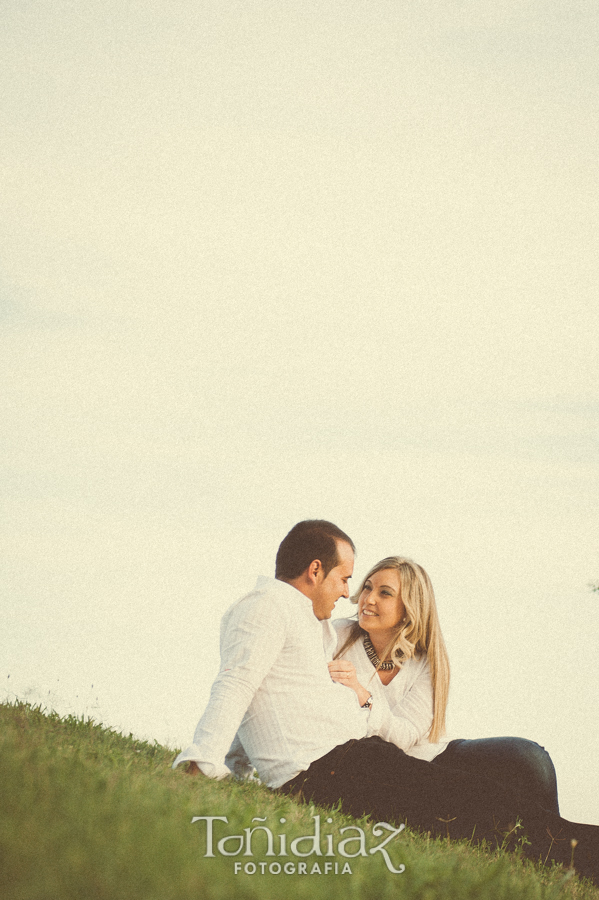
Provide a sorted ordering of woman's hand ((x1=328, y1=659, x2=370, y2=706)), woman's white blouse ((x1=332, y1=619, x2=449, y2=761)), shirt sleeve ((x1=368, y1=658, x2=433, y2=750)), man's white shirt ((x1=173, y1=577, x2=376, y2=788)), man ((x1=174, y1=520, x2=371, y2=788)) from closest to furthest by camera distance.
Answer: man ((x1=174, y1=520, x2=371, y2=788))
man's white shirt ((x1=173, y1=577, x2=376, y2=788))
woman's hand ((x1=328, y1=659, x2=370, y2=706))
shirt sleeve ((x1=368, y1=658, x2=433, y2=750))
woman's white blouse ((x1=332, y1=619, x2=449, y2=761))

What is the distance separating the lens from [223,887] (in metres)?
3.03

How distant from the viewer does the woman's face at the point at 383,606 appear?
28.7 ft

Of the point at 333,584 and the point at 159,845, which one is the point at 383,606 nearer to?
the point at 333,584

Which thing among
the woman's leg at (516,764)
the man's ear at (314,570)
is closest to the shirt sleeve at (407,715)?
the woman's leg at (516,764)

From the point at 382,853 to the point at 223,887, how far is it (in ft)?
5.08

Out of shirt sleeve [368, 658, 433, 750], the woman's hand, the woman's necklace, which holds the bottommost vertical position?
shirt sleeve [368, 658, 433, 750]

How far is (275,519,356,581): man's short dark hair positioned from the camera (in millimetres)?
7133

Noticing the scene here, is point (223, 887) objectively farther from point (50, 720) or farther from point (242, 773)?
point (50, 720)

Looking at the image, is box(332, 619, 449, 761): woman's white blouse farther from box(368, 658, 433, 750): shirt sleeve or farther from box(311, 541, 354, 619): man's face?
box(311, 541, 354, 619): man's face

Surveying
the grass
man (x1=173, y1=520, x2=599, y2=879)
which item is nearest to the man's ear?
man (x1=173, y1=520, x2=599, y2=879)

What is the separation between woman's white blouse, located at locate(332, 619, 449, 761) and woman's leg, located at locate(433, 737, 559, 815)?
0.31 metres

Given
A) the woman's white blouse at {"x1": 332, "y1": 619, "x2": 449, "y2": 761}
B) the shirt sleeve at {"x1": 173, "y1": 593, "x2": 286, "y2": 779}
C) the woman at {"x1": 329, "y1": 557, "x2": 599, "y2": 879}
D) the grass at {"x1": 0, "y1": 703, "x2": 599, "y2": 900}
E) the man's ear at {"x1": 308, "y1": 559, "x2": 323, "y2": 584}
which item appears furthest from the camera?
the woman's white blouse at {"x1": 332, "y1": 619, "x2": 449, "y2": 761}

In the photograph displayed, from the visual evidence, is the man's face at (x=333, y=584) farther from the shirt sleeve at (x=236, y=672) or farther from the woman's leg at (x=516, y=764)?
the woman's leg at (x=516, y=764)

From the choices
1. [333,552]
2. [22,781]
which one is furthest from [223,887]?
[333,552]
